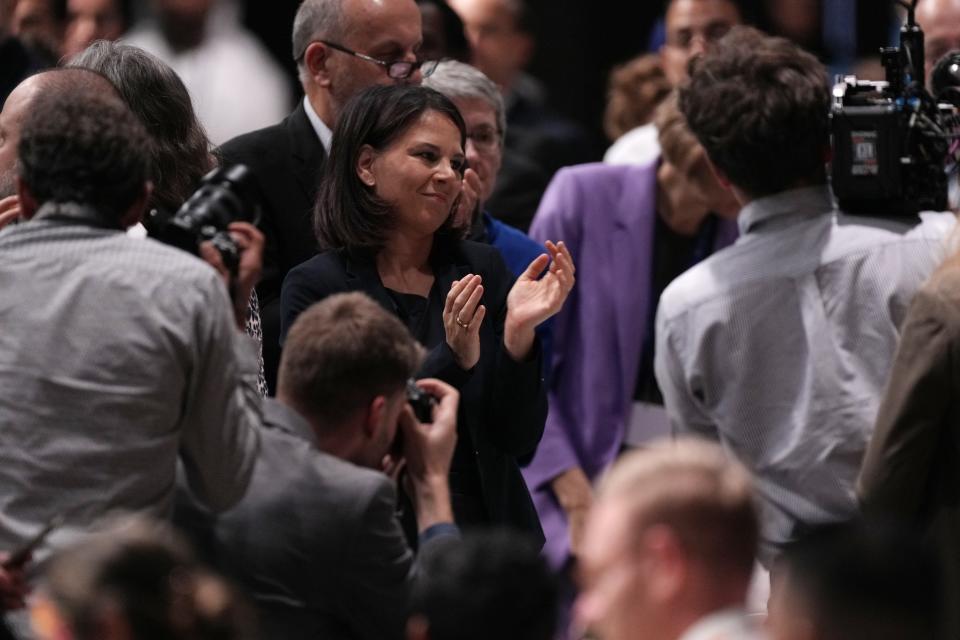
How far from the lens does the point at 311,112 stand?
4551 mm

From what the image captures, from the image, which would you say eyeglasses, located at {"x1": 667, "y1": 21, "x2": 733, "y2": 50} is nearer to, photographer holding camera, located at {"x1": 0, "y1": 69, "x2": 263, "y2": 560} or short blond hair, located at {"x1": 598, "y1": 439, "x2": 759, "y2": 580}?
photographer holding camera, located at {"x1": 0, "y1": 69, "x2": 263, "y2": 560}

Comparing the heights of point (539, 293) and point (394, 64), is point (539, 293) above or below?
below

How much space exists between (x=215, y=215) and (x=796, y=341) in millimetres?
1156

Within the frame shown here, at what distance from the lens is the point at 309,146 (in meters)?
4.45

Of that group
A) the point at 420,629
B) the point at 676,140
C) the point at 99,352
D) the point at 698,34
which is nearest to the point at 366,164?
the point at 99,352

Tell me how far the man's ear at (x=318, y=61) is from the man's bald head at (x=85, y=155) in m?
1.56

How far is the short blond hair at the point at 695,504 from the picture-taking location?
248 centimetres

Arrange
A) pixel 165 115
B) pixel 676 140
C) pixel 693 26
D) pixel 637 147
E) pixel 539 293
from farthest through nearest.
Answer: pixel 693 26
pixel 637 147
pixel 676 140
pixel 165 115
pixel 539 293

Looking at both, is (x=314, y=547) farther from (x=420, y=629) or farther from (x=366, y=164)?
(x=366, y=164)

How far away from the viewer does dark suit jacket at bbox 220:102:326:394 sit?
4.29 meters

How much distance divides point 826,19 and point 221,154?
4425 millimetres

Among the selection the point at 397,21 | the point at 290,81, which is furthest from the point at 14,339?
the point at 290,81

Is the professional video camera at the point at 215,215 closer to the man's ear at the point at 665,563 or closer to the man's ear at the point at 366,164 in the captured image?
the man's ear at the point at 366,164

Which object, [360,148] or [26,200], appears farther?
[360,148]
